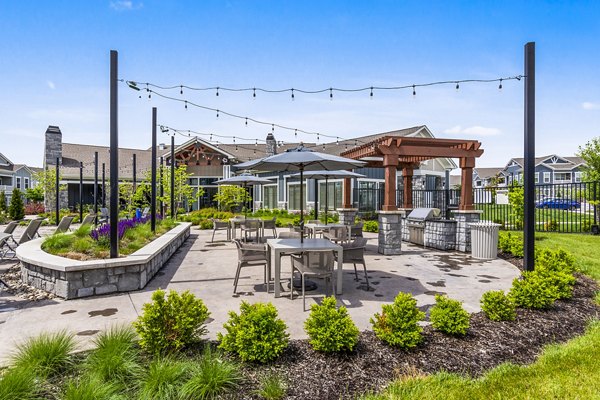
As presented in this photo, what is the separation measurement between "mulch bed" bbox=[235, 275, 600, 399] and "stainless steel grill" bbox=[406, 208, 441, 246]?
6114 millimetres

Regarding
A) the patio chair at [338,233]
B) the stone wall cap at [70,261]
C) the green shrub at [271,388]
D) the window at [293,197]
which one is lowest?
the green shrub at [271,388]

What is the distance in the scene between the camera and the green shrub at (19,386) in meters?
2.33

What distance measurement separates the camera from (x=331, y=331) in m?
3.23

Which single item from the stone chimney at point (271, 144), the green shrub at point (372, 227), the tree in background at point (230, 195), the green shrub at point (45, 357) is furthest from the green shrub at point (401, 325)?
the stone chimney at point (271, 144)

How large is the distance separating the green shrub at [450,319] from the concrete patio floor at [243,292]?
793mm

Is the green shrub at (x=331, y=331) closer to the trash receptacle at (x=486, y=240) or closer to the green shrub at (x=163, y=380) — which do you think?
the green shrub at (x=163, y=380)

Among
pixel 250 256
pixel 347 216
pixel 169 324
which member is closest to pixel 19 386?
pixel 169 324

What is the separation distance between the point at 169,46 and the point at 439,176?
19492mm

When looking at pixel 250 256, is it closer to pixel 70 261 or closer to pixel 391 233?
pixel 70 261

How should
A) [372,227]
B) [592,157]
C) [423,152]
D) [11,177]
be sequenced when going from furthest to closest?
[11,177] < [592,157] < [372,227] < [423,152]

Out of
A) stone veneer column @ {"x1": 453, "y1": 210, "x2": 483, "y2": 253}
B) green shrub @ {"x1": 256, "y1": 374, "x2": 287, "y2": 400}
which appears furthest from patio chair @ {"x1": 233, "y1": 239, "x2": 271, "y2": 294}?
stone veneer column @ {"x1": 453, "y1": 210, "x2": 483, "y2": 253}

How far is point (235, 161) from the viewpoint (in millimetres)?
26250

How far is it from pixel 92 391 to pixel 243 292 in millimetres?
3155

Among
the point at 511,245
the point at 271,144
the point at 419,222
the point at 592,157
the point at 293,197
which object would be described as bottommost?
the point at 511,245
